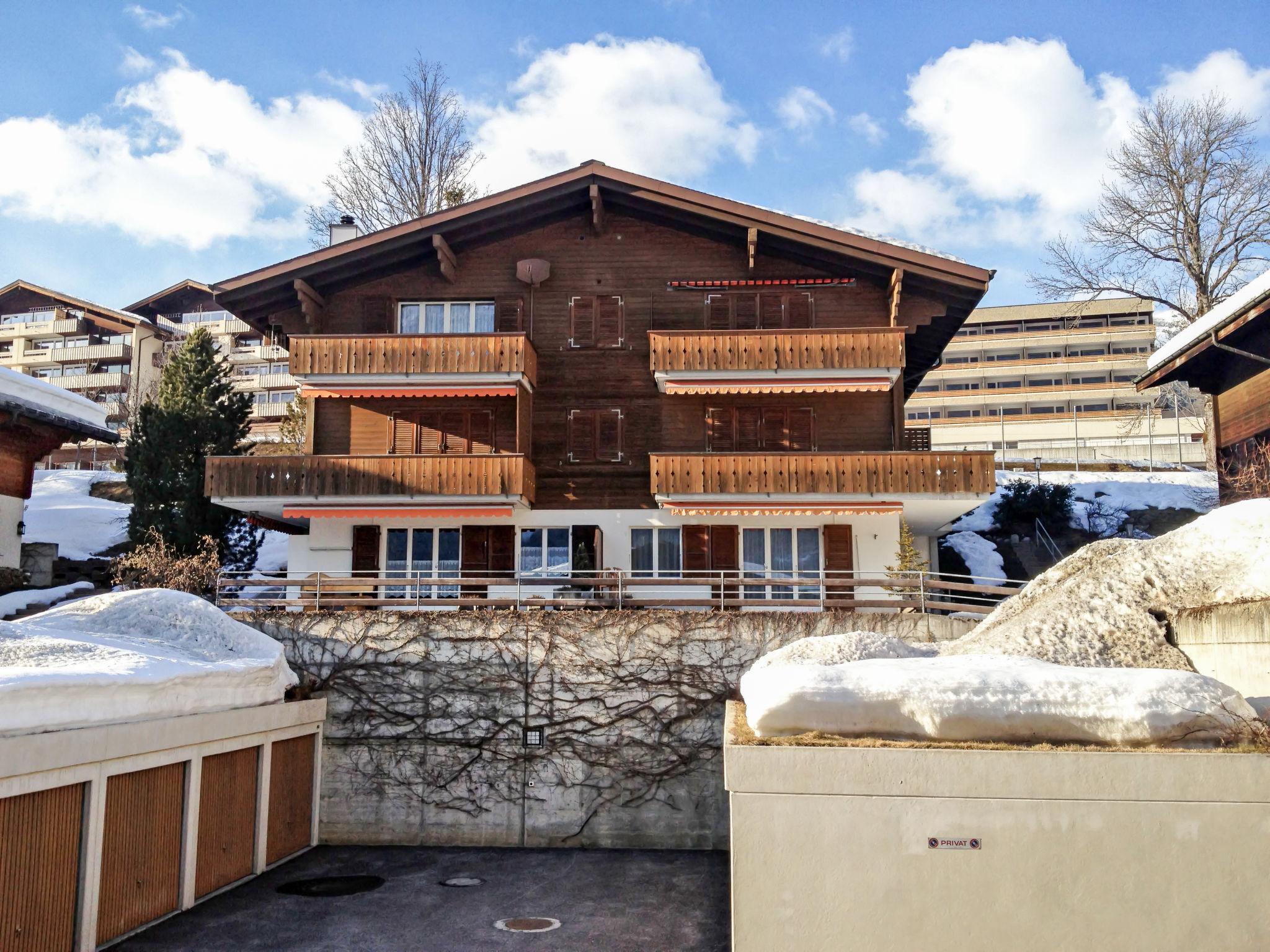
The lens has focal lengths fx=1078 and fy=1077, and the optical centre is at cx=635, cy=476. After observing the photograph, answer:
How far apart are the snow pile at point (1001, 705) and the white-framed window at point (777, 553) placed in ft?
51.2

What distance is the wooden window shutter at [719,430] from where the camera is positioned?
1030 inches

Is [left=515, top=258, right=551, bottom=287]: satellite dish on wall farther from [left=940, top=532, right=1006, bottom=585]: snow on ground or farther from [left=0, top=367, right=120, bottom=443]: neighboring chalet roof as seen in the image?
[left=940, top=532, right=1006, bottom=585]: snow on ground

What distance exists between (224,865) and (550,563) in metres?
11.1

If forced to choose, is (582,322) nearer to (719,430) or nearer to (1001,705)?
(719,430)

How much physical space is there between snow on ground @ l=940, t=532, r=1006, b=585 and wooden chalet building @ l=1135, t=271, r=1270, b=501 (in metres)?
7.14

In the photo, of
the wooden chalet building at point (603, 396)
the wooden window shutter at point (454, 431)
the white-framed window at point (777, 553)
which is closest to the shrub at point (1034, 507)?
the wooden chalet building at point (603, 396)

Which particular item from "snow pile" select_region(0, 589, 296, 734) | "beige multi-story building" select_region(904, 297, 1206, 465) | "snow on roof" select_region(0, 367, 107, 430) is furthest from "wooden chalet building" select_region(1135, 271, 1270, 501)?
"beige multi-story building" select_region(904, 297, 1206, 465)

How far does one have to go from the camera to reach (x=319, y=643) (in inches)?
787

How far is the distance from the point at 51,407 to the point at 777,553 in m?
18.7

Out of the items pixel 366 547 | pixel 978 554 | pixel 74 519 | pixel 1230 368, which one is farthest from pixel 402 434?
pixel 1230 368

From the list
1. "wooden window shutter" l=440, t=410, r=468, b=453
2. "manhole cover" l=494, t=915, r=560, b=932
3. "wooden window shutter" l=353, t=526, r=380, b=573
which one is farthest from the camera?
"wooden window shutter" l=440, t=410, r=468, b=453

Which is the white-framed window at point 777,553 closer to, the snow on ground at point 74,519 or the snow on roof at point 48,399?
the snow on roof at point 48,399

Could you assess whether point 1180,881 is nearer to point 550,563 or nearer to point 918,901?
point 918,901

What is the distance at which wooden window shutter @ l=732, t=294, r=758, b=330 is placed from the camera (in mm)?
26469
